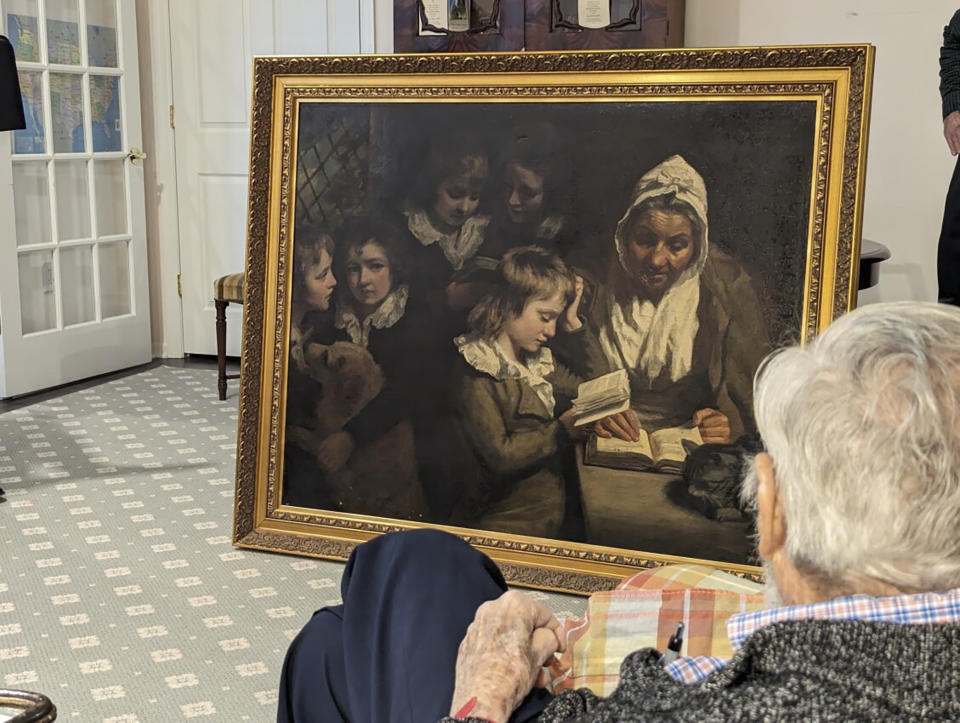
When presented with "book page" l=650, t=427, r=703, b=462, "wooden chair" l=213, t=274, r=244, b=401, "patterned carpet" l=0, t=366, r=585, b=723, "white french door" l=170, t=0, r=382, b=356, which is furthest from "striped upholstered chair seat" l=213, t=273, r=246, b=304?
"book page" l=650, t=427, r=703, b=462

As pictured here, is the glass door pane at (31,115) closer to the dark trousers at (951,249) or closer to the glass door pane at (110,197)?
the glass door pane at (110,197)

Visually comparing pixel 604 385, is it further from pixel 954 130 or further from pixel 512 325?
pixel 954 130

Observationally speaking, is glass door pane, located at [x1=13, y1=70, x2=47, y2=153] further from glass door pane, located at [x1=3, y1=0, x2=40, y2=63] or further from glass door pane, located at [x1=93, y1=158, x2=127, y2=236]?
glass door pane, located at [x1=93, y1=158, x2=127, y2=236]

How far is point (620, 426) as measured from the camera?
2.80m

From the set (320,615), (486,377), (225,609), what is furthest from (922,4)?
(320,615)

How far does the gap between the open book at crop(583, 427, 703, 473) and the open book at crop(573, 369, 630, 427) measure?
0.19 ft

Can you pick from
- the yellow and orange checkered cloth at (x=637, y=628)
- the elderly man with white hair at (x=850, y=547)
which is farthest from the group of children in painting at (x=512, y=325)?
the elderly man with white hair at (x=850, y=547)

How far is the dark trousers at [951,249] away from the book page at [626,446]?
69.1 inches

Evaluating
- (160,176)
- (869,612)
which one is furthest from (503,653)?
(160,176)

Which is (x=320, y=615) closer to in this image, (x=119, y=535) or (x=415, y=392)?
(x=415, y=392)

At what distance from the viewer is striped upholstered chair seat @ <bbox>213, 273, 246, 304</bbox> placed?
507 cm

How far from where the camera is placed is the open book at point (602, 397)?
9.15ft

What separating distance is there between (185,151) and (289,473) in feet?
10.4

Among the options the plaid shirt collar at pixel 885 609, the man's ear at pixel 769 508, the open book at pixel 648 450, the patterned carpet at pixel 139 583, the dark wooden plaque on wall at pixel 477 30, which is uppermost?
the dark wooden plaque on wall at pixel 477 30
